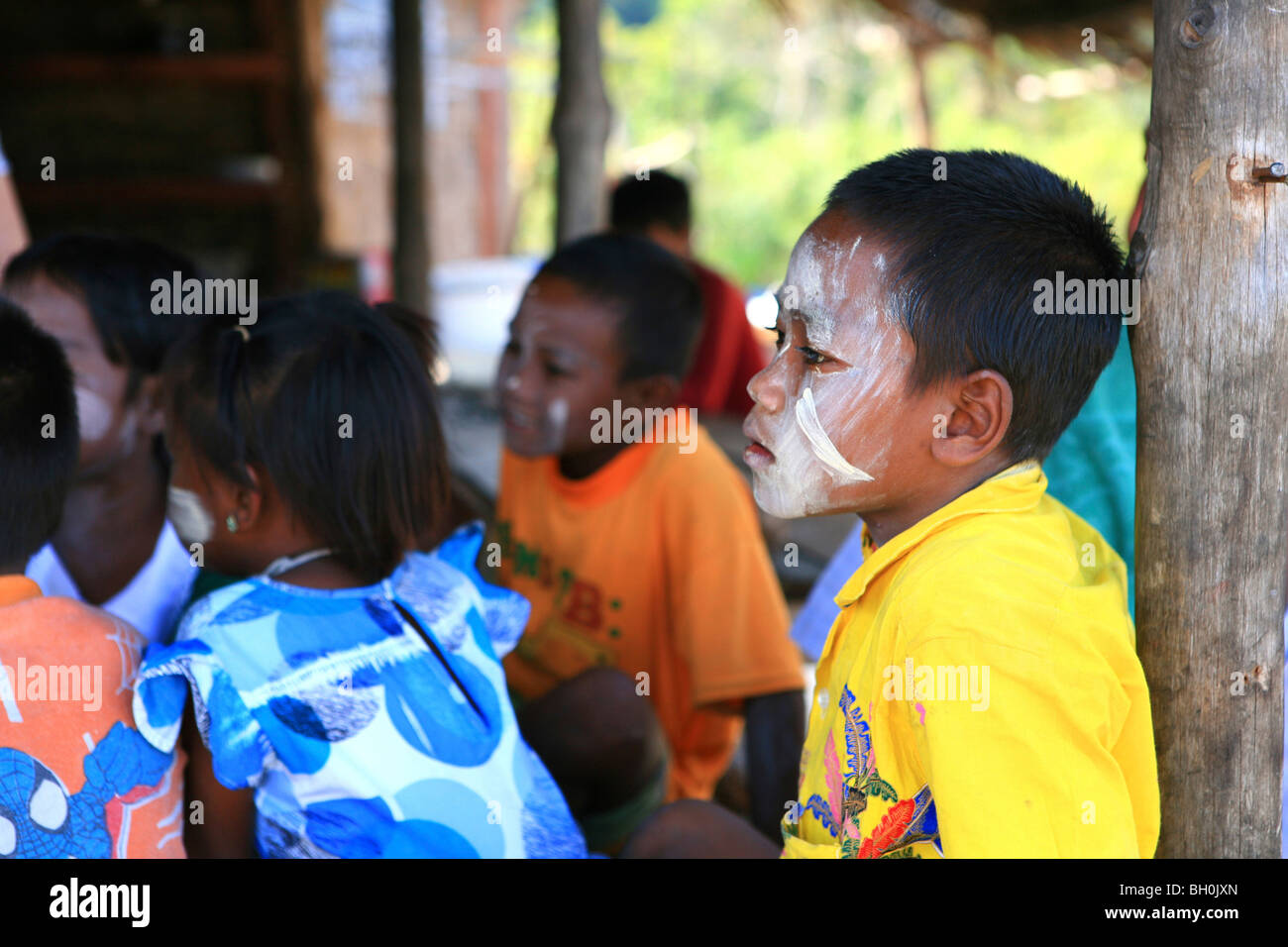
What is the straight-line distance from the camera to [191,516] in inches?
67.7

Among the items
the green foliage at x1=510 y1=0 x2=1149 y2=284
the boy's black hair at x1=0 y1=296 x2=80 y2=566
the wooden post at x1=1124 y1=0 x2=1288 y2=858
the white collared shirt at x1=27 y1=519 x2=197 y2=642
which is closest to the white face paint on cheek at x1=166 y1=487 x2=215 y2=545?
the boy's black hair at x1=0 y1=296 x2=80 y2=566

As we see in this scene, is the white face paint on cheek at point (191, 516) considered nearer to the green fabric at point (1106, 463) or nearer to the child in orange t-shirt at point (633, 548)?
the child in orange t-shirt at point (633, 548)

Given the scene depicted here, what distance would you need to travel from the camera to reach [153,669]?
1420mm

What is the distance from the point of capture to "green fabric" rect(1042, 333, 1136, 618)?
1.80 meters

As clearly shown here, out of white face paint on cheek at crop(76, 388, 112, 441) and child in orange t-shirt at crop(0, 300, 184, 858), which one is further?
white face paint on cheek at crop(76, 388, 112, 441)

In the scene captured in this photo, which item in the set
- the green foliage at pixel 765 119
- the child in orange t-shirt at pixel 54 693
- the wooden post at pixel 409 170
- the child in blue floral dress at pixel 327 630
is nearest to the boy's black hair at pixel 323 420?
the child in blue floral dress at pixel 327 630

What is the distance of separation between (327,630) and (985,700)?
0.88m

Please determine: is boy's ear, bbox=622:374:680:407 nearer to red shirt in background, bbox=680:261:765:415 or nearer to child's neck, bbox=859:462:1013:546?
child's neck, bbox=859:462:1013:546

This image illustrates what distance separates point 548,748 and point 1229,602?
A: 1.22m

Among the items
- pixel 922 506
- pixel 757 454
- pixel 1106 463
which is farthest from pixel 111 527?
pixel 1106 463

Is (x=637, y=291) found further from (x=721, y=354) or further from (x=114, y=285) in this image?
(x=721, y=354)

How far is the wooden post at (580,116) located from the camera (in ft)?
12.0

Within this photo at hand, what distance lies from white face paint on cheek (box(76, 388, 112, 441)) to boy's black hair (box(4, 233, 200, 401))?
0.06 metres

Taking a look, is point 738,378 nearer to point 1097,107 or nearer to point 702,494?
point 702,494
